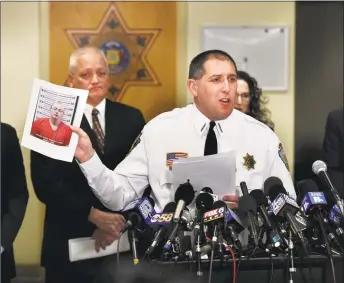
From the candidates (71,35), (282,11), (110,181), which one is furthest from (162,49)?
(110,181)

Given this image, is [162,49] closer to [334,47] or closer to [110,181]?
[334,47]

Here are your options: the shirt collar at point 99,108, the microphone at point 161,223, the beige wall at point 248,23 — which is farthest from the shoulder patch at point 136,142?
the beige wall at point 248,23

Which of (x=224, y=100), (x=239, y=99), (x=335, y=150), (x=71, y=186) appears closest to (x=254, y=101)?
(x=239, y=99)

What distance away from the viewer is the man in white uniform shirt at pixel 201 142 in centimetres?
211

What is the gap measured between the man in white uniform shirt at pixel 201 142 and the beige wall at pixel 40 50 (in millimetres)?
889

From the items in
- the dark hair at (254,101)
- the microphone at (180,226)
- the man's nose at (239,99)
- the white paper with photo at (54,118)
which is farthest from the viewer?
the dark hair at (254,101)

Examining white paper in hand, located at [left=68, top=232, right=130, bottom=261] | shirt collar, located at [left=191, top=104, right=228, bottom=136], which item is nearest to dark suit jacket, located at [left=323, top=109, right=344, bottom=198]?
shirt collar, located at [left=191, top=104, right=228, bottom=136]

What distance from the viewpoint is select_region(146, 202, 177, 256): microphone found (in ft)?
5.20

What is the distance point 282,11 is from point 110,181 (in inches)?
67.1

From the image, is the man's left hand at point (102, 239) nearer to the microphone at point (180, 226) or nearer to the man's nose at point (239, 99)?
the microphone at point (180, 226)

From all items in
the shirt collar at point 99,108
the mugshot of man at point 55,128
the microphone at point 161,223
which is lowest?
the microphone at point 161,223

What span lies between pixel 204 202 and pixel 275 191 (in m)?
0.31

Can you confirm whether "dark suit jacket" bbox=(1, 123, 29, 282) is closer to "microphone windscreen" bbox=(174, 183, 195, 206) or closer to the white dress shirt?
the white dress shirt

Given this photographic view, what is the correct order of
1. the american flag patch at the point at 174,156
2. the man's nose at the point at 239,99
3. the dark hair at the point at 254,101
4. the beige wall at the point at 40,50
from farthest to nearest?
the beige wall at the point at 40,50 → the dark hair at the point at 254,101 → the man's nose at the point at 239,99 → the american flag patch at the point at 174,156
